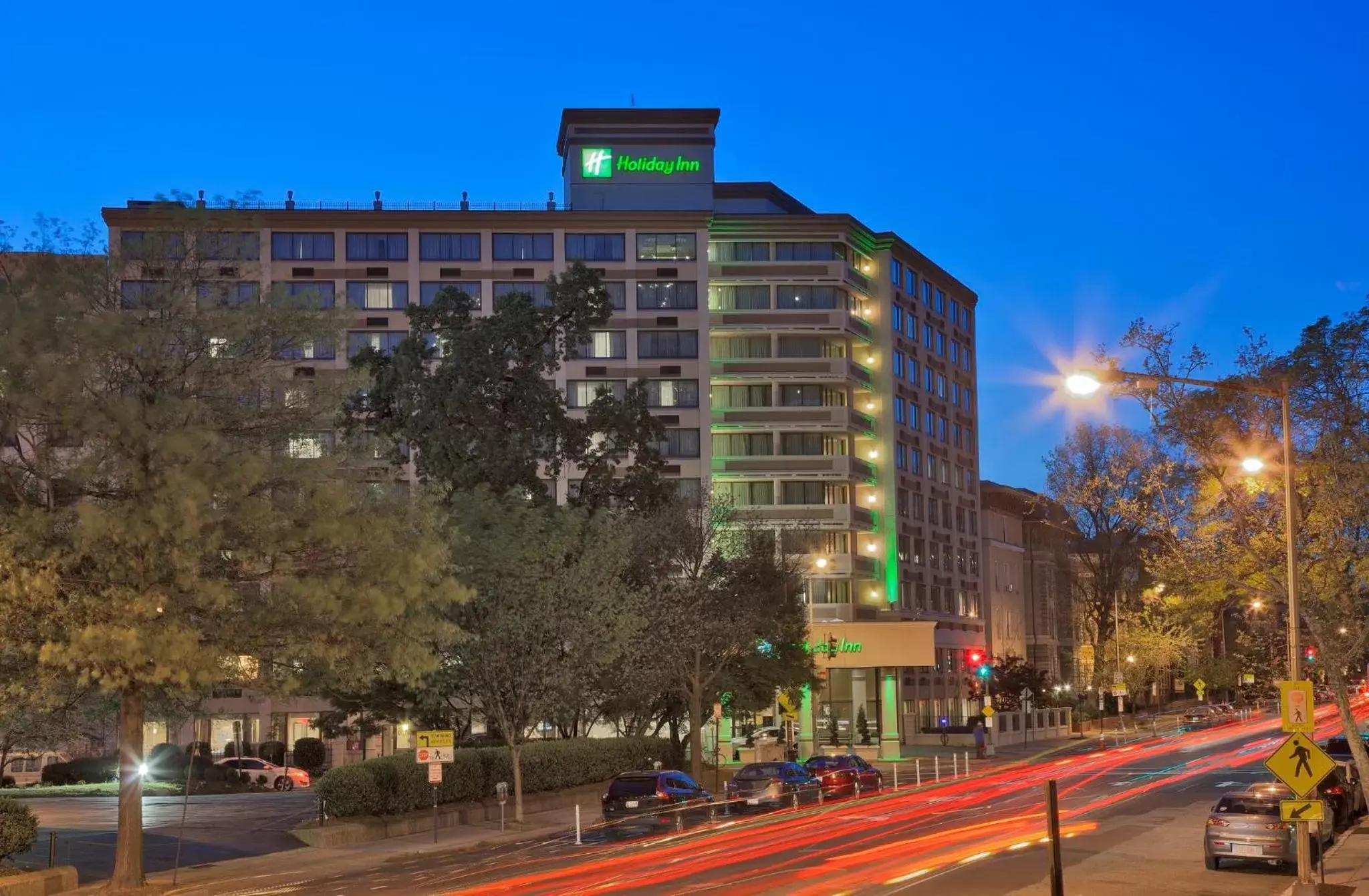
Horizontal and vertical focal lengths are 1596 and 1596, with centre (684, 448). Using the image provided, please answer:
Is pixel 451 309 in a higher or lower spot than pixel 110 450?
higher

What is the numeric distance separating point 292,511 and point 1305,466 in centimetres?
1879

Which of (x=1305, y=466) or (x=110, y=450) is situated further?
(x=1305, y=466)

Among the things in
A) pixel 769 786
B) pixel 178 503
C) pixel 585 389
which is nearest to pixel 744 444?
pixel 585 389

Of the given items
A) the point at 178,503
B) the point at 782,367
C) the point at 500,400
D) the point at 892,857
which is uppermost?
the point at 782,367

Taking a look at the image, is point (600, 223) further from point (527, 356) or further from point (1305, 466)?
point (1305, 466)

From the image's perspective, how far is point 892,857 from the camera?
30391 millimetres

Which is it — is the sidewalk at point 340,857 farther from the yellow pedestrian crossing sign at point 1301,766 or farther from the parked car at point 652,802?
the yellow pedestrian crossing sign at point 1301,766

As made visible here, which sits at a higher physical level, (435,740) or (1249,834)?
(435,740)

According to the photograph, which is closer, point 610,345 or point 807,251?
point 610,345

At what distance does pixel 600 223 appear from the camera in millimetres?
96562

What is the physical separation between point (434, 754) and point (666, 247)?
62.1 metres

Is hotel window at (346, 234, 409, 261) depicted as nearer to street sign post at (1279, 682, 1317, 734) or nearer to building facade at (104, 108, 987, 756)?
building facade at (104, 108, 987, 756)

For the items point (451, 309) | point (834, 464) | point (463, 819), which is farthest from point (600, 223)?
point (463, 819)

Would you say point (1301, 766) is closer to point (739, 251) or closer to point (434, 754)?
point (434, 754)
